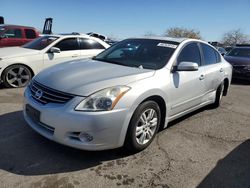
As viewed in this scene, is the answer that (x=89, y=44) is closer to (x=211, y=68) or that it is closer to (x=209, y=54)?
(x=209, y=54)

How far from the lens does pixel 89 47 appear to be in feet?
26.5

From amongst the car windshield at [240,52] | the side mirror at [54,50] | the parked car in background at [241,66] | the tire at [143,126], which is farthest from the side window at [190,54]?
the car windshield at [240,52]

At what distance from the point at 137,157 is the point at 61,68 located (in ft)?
5.58

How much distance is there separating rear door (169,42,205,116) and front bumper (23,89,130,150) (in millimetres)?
1125

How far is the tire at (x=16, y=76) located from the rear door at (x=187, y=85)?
4233 millimetres

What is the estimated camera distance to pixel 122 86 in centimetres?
320

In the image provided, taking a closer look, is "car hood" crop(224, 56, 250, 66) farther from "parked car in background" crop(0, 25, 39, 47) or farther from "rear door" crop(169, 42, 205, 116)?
"parked car in background" crop(0, 25, 39, 47)

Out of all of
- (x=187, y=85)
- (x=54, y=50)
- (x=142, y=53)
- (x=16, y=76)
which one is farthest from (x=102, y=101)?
(x=54, y=50)

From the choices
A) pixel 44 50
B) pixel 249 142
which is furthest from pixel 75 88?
pixel 44 50

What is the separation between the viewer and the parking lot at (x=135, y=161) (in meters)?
2.88

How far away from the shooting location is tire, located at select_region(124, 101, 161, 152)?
3258 mm

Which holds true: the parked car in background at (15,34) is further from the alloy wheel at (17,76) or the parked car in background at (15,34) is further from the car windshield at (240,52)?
the car windshield at (240,52)

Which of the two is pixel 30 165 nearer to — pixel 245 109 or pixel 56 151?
pixel 56 151

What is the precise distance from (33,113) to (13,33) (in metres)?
9.35
